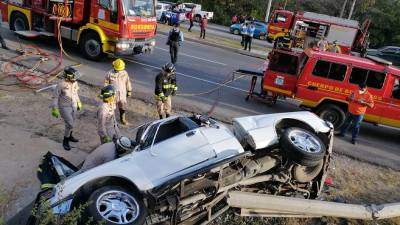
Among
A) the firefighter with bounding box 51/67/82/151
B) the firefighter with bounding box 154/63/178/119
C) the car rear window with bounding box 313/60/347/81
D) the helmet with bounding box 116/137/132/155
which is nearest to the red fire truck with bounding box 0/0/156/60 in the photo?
the firefighter with bounding box 154/63/178/119

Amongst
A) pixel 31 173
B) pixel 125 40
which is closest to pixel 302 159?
pixel 31 173

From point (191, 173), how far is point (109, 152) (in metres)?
1.46

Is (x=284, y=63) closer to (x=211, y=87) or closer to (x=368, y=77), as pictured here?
(x=368, y=77)

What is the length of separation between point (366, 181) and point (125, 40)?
352 inches

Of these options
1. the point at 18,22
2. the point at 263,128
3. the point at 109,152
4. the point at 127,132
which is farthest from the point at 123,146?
the point at 18,22

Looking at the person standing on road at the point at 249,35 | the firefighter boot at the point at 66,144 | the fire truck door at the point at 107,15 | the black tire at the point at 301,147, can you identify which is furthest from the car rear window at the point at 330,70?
the person standing on road at the point at 249,35

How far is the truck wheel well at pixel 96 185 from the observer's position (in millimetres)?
4578

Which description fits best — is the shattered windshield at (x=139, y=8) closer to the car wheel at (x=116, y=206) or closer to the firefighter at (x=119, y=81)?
the firefighter at (x=119, y=81)

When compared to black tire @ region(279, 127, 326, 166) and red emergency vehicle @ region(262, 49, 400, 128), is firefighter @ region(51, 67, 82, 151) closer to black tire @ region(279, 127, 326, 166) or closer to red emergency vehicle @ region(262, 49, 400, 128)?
black tire @ region(279, 127, 326, 166)

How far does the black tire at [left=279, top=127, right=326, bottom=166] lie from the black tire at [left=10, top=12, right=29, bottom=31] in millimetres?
12861

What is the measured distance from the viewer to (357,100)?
9406mm

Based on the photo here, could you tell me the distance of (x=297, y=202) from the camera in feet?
18.2

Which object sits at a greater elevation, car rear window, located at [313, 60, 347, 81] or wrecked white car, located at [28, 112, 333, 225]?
Answer: car rear window, located at [313, 60, 347, 81]

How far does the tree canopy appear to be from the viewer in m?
36.7
